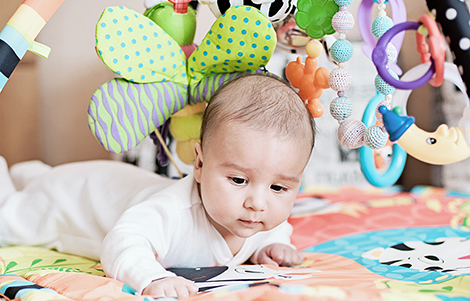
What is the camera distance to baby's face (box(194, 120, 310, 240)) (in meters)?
0.64

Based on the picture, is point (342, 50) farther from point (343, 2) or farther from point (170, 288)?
point (170, 288)

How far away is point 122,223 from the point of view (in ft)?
2.22

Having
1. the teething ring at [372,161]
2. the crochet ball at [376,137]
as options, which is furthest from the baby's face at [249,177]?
Answer: the teething ring at [372,161]

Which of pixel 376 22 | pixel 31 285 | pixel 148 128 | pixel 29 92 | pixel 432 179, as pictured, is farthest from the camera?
pixel 432 179

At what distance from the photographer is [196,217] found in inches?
30.0

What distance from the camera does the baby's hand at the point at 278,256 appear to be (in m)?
0.82

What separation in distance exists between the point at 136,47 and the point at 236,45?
17 centimetres

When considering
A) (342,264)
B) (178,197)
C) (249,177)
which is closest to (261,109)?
(249,177)

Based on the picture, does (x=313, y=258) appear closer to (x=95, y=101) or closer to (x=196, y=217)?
(x=196, y=217)

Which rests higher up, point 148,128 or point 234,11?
point 234,11

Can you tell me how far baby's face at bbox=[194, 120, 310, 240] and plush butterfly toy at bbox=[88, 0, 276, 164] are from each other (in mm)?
164

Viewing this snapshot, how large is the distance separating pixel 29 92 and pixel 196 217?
3.88 feet

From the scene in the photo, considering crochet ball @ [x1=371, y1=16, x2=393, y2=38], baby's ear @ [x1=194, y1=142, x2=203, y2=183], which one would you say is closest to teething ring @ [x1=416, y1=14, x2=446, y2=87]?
crochet ball @ [x1=371, y1=16, x2=393, y2=38]

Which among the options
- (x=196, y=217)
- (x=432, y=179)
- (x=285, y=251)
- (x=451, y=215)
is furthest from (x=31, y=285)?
(x=432, y=179)
